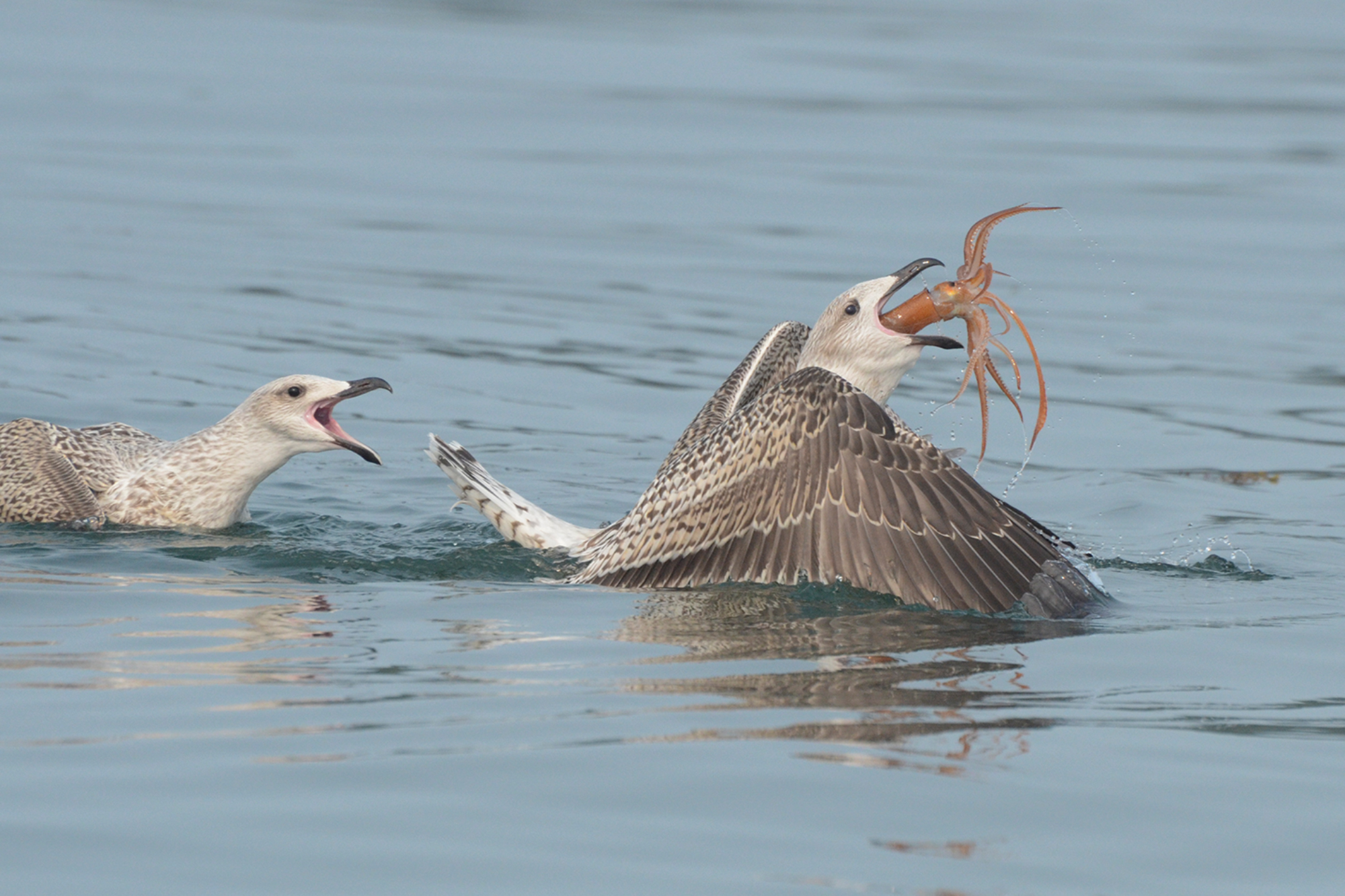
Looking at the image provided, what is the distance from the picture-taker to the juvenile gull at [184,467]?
9172mm

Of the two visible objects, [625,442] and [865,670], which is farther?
[625,442]

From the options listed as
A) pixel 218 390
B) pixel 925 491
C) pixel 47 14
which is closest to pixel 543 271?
pixel 218 390

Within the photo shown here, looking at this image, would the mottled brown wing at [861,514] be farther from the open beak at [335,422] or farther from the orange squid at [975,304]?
the open beak at [335,422]

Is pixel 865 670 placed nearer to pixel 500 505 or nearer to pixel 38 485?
pixel 500 505

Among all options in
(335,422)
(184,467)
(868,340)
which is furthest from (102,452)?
(868,340)

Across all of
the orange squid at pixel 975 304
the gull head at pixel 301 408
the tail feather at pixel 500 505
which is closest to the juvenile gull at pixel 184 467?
the gull head at pixel 301 408

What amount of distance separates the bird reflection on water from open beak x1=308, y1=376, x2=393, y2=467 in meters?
1.87

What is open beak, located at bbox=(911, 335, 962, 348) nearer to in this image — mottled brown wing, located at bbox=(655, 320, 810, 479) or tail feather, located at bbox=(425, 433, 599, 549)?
mottled brown wing, located at bbox=(655, 320, 810, 479)

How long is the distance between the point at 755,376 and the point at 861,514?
208 cm

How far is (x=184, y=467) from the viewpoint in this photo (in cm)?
939

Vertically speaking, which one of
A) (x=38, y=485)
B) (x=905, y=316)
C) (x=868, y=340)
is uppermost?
(x=905, y=316)

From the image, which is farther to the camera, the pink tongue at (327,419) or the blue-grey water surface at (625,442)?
the pink tongue at (327,419)

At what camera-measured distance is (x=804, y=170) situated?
20.5m

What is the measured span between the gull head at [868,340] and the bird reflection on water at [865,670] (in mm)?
1158
